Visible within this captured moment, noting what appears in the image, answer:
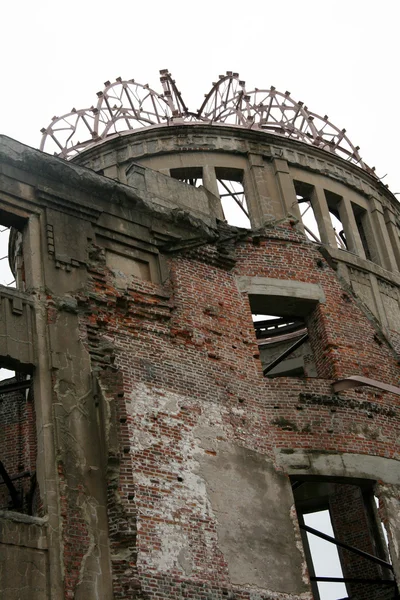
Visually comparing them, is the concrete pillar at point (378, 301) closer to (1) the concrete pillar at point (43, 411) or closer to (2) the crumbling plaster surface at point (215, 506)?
(2) the crumbling plaster surface at point (215, 506)

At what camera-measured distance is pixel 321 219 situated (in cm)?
1866

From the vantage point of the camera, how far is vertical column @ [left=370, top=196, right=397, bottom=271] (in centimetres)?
1927

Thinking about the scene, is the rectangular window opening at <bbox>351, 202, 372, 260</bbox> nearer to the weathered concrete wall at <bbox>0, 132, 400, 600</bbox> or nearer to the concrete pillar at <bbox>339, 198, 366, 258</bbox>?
the concrete pillar at <bbox>339, 198, 366, 258</bbox>

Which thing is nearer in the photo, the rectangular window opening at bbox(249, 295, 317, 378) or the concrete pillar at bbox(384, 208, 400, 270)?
the rectangular window opening at bbox(249, 295, 317, 378)

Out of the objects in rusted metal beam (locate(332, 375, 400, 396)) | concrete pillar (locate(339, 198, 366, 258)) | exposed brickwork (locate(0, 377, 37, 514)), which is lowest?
rusted metal beam (locate(332, 375, 400, 396))

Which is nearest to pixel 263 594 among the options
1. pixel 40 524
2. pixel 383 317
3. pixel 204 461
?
pixel 204 461

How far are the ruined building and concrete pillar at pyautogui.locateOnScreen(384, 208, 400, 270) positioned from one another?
2.8 inches

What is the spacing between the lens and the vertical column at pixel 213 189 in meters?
16.8

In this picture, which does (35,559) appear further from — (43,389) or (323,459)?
(323,459)

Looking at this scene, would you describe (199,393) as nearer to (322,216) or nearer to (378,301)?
(378,301)

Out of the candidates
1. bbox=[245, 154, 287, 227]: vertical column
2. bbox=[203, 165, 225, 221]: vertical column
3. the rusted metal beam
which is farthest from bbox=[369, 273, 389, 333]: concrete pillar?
bbox=[203, 165, 225, 221]: vertical column

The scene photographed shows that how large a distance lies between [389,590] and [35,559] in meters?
8.74

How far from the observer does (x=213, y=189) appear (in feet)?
59.4

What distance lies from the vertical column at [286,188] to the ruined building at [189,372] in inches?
3.1
